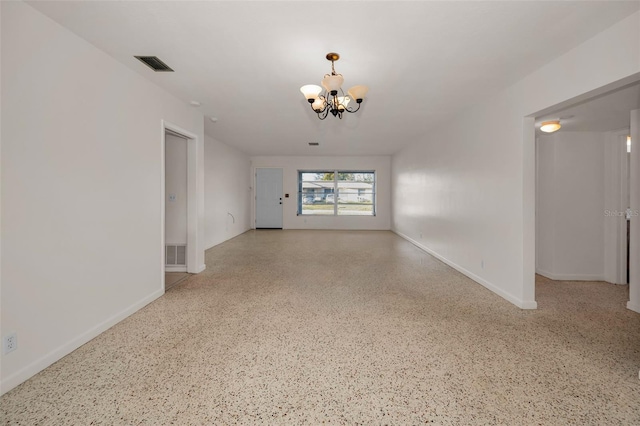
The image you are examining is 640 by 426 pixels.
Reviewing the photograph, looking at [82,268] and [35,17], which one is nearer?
[35,17]

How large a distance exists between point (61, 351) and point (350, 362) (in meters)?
2.11

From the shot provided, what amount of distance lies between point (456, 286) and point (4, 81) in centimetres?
454

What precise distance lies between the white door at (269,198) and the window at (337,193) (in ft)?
2.33

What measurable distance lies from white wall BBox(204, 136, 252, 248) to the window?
6.29 feet

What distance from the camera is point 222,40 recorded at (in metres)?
2.29

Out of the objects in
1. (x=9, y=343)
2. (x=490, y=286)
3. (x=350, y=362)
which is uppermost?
(x=9, y=343)

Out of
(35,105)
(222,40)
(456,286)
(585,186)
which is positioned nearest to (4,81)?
(35,105)

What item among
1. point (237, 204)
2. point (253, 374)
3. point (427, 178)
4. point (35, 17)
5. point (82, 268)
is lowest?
point (253, 374)

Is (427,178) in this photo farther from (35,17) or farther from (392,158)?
Result: (35,17)

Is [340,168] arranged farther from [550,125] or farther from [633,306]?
[633,306]

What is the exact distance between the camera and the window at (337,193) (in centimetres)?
949

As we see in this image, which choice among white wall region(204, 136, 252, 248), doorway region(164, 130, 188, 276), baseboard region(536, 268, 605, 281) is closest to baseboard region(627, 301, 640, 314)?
baseboard region(536, 268, 605, 281)

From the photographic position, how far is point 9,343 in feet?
5.67

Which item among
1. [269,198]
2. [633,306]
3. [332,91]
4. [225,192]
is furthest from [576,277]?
[269,198]
